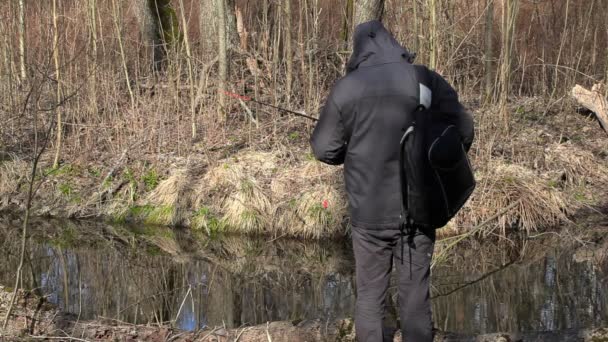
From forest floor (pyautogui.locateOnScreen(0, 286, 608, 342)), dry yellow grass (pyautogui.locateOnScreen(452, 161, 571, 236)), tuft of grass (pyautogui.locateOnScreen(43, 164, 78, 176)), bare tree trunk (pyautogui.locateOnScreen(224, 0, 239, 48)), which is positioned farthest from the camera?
bare tree trunk (pyautogui.locateOnScreen(224, 0, 239, 48))

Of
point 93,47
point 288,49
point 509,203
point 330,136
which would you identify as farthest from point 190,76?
point 330,136

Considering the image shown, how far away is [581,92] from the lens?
1126 centimetres

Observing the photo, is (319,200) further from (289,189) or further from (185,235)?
(185,235)

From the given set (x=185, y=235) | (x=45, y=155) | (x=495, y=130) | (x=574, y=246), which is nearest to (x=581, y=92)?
(x=495, y=130)

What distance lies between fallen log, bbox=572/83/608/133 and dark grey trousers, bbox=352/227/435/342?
8.25 m

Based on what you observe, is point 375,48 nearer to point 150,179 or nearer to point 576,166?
point 576,166

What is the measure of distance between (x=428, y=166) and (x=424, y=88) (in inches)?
14.8

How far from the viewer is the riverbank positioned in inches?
348

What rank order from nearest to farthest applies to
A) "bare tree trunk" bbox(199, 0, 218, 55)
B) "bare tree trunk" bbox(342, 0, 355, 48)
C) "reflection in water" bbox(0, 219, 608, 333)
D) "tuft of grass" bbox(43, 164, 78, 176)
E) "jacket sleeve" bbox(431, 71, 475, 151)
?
"jacket sleeve" bbox(431, 71, 475, 151), "reflection in water" bbox(0, 219, 608, 333), "tuft of grass" bbox(43, 164, 78, 176), "bare tree trunk" bbox(199, 0, 218, 55), "bare tree trunk" bbox(342, 0, 355, 48)

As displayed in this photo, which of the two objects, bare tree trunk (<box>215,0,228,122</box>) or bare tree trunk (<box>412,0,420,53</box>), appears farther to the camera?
bare tree trunk (<box>215,0,228,122</box>)

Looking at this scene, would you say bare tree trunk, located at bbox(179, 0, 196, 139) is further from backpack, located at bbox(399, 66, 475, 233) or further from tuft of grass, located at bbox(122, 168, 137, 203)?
backpack, located at bbox(399, 66, 475, 233)

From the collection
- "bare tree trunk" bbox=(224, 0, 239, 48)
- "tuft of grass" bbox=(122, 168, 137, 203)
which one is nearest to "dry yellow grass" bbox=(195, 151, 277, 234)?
"tuft of grass" bbox=(122, 168, 137, 203)

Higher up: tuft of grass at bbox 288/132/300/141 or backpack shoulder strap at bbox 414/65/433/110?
tuft of grass at bbox 288/132/300/141

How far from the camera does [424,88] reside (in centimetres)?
351
